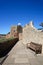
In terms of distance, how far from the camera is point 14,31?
36312mm

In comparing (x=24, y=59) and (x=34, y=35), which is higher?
(x=34, y=35)

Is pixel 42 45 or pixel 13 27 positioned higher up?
pixel 13 27

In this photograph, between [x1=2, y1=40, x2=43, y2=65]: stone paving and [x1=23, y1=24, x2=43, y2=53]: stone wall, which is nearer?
[x1=2, y1=40, x2=43, y2=65]: stone paving

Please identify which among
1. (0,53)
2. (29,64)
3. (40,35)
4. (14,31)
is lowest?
(29,64)

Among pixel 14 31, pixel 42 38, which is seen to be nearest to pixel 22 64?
pixel 42 38

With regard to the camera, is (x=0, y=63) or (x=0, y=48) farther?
(x=0, y=48)

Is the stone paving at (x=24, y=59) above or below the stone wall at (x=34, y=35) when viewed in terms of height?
below

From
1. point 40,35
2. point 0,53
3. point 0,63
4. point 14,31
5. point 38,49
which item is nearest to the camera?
point 0,63

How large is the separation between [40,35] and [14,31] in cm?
2719

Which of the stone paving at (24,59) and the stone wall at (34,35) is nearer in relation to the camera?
the stone paving at (24,59)

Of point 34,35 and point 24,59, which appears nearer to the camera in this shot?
point 24,59

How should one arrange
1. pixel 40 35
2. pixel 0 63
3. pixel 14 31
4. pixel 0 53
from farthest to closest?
pixel 14 31
pixel 40 35
pixel 0 53
pixel 0 63

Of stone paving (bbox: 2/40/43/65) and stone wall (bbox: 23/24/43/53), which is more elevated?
stone wall (bbox: 23/24/43/53)

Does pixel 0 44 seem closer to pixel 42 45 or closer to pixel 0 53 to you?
pixel 0 53
